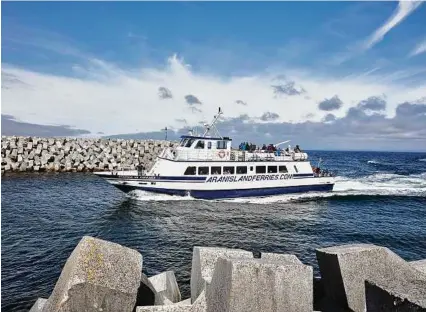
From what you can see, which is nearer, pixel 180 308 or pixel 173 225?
pixel 180 308

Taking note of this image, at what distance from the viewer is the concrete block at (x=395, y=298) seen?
4051 mm

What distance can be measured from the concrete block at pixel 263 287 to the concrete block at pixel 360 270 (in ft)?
3.68

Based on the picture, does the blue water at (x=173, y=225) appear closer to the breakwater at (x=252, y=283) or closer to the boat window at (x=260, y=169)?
the boat window at (x=260, y=169)

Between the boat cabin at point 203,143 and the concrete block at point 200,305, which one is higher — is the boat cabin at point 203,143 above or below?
above

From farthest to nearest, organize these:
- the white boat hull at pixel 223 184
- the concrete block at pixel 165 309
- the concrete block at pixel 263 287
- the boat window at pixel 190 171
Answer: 1. the boat window at pixel 190 171
2. the white boat hull at pixel 223 184
3. the concrete block at pixel 165 309
4. the concrete block at pixel 263 287

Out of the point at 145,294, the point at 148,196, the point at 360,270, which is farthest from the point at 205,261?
the point at 148,196

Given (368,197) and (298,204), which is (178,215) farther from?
(368,197)

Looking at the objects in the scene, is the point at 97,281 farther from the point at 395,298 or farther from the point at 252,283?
the point at 395,298

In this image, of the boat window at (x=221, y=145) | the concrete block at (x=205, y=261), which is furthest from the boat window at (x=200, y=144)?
the concrete block at (x=205, y=261)

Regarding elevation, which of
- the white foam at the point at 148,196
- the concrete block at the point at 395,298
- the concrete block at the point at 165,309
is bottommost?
the white foam at the point at 148,196

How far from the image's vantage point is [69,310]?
5.14 metres

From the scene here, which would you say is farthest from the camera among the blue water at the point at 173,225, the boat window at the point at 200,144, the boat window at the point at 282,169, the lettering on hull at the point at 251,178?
the boat window at the point at 282,169

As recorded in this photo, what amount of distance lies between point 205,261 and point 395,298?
353cm

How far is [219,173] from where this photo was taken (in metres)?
30.0
